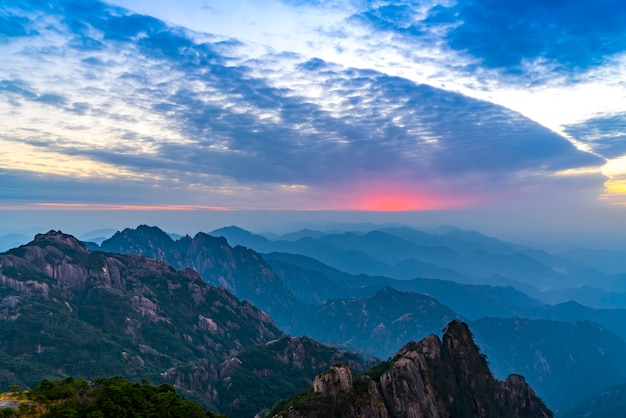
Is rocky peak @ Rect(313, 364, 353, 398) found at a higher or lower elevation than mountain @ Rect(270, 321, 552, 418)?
higher

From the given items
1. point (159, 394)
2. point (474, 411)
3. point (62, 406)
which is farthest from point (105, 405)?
point (474, 411)

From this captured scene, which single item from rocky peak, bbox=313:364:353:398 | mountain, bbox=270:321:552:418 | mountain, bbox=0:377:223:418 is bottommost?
mountain, bbox=270:321:552:418

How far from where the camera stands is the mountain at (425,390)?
9394cm

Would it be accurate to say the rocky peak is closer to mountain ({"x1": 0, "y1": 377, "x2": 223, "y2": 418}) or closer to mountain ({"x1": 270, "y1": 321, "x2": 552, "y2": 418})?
mountain ({"x1": 270, "y1": 321, "x2": 552, "y2": 418})

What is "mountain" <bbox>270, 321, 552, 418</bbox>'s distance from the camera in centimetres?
9394

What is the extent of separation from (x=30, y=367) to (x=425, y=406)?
599 ft

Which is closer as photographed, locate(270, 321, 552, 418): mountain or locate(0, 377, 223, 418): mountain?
locate(0, 377, 223, 418): mountain

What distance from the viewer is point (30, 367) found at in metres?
174

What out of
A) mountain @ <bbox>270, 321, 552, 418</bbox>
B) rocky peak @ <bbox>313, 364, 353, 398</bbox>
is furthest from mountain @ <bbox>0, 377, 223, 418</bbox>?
rocky peak @ <bbox>313, 364, 353, 398</bbox>

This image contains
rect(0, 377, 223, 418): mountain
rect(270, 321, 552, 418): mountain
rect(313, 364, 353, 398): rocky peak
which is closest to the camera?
rect(0, 377, 223, 418): mountain

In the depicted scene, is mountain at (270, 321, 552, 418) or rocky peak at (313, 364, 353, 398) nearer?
mountain at (270, 321, 552, 418)

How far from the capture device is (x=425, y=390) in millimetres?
113188

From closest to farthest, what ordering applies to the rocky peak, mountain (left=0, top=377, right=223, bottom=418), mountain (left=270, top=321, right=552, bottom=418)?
1. mountain (left=0, top=377, right=223, bottom=418)
2. mountain (left=270, top=321, right=552, bottom=418)
3. the rocky peak

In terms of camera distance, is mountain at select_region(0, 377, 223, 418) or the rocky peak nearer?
mountain at select_region(0, 377, 223, 418)
